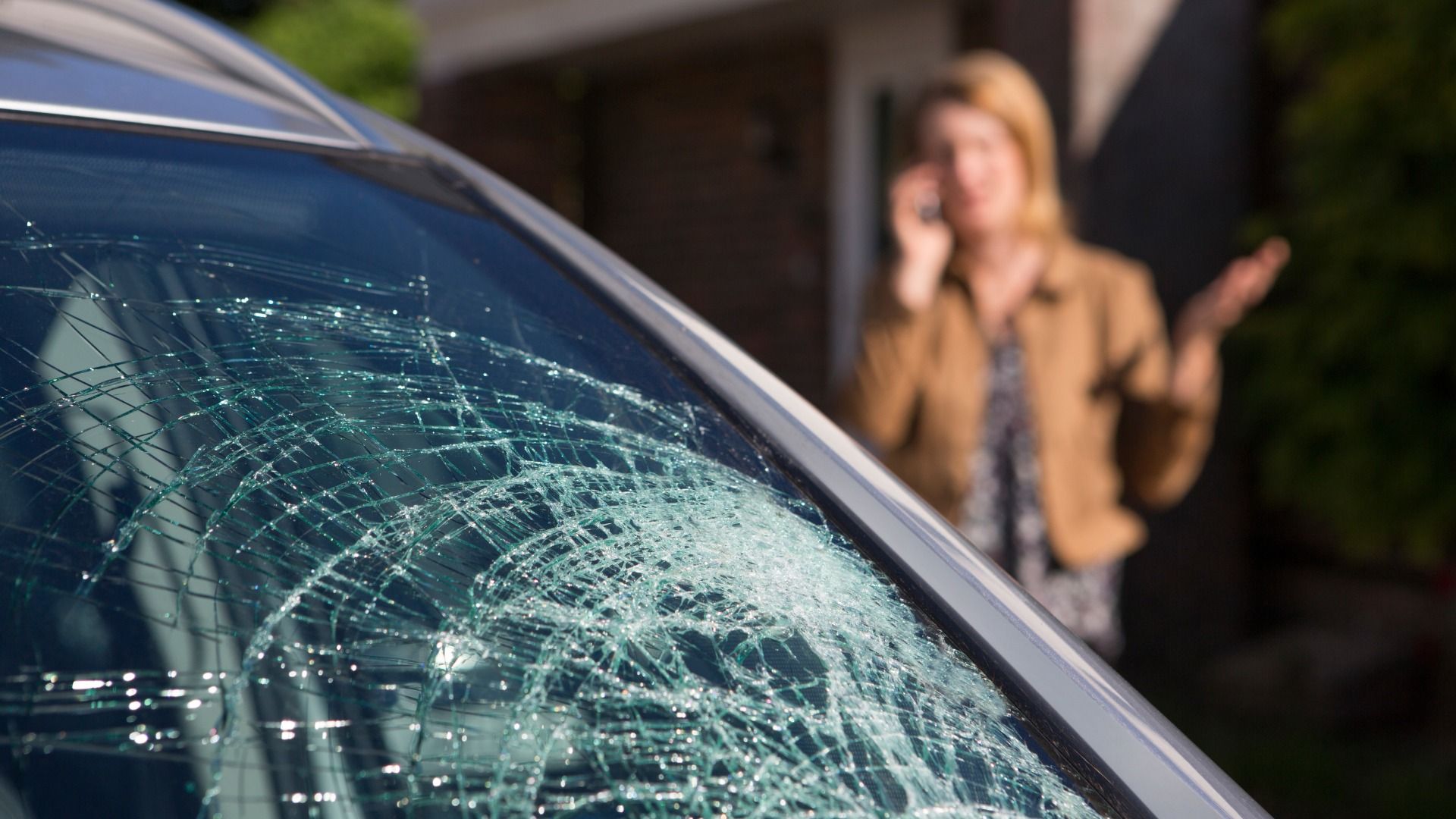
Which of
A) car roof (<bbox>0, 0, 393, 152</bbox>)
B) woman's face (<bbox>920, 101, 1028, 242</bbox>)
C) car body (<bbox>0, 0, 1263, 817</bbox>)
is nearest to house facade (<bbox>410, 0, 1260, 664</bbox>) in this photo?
woman's face (<bbox>920, 101, 1028, 242</bbox>)

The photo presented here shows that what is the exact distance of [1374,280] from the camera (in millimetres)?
3883

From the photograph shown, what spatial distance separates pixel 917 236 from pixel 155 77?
5.75 feet

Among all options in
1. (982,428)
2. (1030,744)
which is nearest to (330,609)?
(1030,744)

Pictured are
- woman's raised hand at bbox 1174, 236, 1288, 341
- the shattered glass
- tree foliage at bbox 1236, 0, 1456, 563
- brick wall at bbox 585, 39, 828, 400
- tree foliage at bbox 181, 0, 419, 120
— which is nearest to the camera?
the shattered glass

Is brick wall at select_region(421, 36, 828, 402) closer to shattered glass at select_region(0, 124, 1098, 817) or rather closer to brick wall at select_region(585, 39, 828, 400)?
brick wall at select_region(585, 39, 828, 400)

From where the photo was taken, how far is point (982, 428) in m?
2.75

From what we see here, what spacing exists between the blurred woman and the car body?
153 cm

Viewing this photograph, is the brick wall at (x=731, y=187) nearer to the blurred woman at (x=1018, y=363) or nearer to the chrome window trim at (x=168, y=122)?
the blurred woman at (x=1018, y=363)

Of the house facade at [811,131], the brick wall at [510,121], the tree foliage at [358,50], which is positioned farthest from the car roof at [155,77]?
the tree foliage at [358,50]

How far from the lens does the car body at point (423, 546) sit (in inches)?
33.7

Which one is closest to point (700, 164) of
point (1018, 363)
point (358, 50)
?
point (358, 50)

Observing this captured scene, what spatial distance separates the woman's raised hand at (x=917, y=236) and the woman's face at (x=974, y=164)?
0.04 m

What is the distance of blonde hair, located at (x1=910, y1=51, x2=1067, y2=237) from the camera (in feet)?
9.04

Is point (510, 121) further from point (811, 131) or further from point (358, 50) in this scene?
point (358, 50)
